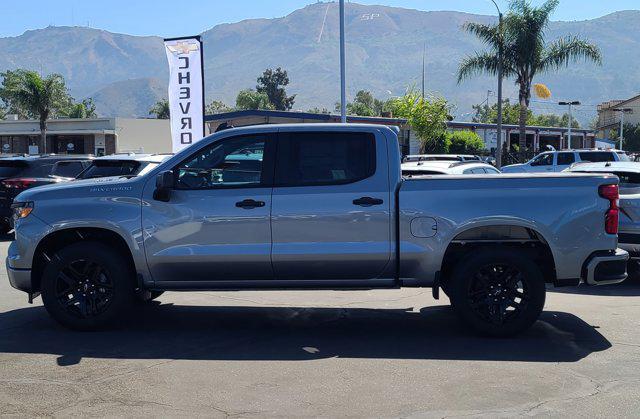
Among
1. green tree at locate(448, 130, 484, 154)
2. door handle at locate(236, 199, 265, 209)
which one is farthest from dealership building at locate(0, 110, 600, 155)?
A: door handle at locate(236, 199, 265, 209)

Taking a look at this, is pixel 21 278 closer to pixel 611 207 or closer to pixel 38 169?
pixel 611 207

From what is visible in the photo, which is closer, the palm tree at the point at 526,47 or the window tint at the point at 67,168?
the window tint at the point at 67,168

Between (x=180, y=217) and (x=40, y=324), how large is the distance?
2.11 meters

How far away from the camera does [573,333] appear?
24.1ft

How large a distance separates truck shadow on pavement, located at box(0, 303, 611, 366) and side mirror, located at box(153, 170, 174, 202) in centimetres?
142

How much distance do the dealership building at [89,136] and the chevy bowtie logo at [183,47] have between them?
1328 inches

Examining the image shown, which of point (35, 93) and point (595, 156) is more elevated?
point (35, 93)

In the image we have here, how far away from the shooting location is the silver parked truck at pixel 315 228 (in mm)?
6930

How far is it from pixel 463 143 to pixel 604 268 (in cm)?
3888

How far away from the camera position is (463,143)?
45062mm

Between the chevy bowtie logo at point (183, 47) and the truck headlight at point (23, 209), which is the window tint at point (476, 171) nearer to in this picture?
the truck headlight at point (23, 209)

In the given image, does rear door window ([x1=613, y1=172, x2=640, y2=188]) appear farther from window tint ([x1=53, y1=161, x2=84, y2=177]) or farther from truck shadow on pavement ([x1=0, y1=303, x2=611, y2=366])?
window tint ([x1=53, y1=161, x2=84, y2=177])

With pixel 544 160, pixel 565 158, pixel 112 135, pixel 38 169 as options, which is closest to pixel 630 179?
pixel 38 169

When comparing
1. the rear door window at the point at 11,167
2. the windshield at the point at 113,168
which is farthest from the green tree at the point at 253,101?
the windshield at the point at 113,168
